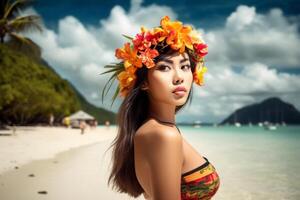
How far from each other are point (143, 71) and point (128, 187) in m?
0.77

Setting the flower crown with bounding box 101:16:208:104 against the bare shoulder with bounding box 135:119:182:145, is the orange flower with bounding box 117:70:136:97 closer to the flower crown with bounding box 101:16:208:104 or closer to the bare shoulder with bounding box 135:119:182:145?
the flower crown with bounding box 101:16:208:104

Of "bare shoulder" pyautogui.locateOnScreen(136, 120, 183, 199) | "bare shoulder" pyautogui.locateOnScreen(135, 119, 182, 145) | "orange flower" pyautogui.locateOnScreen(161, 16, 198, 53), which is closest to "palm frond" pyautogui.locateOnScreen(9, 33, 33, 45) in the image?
"orange flower" pyautogui.locateOnScreen(161, 16, 198, 53)

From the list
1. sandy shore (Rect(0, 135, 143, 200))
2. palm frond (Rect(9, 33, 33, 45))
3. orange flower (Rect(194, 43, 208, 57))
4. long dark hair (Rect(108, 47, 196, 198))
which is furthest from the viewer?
palm frond (Rect(9, 33, 33, 45))

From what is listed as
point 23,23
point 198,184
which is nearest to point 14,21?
point 23,23

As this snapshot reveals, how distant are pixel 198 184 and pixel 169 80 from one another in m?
0.62

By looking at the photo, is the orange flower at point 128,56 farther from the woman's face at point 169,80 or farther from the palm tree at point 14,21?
the palm tree at point 14,21

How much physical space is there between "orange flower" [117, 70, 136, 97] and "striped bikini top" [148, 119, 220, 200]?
25.8 inches

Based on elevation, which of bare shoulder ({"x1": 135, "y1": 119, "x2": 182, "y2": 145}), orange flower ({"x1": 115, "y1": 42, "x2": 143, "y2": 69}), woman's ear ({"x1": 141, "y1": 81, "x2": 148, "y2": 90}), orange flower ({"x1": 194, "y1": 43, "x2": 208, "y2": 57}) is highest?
orange flower ({"x1": 194, "y1": 43, "x2": 208, "y2": 57})

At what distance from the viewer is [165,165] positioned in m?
1.88

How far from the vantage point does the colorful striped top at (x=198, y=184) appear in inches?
85.2

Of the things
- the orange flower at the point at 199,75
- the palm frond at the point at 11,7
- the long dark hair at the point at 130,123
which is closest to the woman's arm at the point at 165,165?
the long dark hair at the point at 130,123

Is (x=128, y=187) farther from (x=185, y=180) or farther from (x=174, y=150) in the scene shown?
(x=174, y=150)

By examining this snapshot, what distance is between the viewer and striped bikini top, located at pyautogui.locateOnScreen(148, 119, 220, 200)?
7.10 ft

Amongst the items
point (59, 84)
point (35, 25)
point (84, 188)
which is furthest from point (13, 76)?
point (59, 84)
